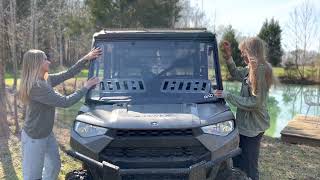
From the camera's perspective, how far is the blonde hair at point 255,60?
4.89 meters

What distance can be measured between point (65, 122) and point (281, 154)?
20.5ft

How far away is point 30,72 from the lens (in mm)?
4598

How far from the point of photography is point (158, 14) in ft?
73.7

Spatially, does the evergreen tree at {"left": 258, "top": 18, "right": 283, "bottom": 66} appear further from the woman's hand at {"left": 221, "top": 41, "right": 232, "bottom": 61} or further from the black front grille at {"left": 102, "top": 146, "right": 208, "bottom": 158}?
the black front grille at {"left": 102, "top": 146, "right": 208, "bottom": 158}

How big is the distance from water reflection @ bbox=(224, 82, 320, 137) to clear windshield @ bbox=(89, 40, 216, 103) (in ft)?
24.4

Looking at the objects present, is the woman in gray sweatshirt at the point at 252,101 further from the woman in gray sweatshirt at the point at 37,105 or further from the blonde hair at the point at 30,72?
the blonde hair at the point at 30,72

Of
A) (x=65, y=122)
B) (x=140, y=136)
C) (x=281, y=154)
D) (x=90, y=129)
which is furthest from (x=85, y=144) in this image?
(x=65, y=122)

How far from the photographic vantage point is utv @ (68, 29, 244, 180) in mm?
4039

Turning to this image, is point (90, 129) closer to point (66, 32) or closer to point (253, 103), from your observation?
point (253, 103)

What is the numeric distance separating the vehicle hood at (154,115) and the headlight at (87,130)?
42 millimetres

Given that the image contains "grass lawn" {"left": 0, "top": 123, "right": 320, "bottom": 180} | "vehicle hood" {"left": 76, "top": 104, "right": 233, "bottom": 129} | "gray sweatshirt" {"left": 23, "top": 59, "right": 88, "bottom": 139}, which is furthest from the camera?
"grass lawn" {"left": 0, "top": 123, "right": 320, "bottom": 180}

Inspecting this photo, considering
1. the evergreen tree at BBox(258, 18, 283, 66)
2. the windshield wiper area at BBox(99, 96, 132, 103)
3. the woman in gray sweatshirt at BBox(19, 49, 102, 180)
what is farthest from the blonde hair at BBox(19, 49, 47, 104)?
the evergreen tree at BBox(258, 18, 283, 66)

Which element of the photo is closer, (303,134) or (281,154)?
(281,154)

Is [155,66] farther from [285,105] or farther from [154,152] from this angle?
[285,105]
